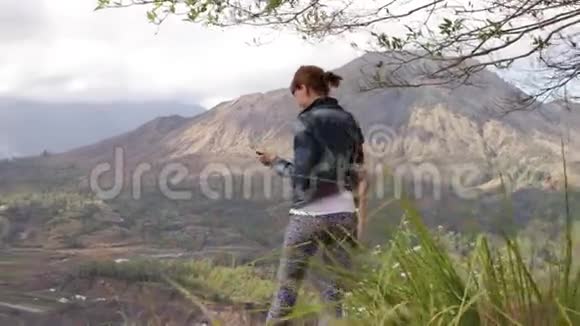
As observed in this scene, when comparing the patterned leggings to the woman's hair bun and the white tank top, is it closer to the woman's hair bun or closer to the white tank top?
the white tank top

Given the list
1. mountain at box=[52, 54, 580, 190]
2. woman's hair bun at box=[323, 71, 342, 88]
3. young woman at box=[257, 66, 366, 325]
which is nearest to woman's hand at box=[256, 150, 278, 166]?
young woman at box=[257, 66, 366, 325]

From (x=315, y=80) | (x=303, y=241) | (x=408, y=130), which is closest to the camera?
(x=303, y=241)

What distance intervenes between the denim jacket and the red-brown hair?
1.6 inches

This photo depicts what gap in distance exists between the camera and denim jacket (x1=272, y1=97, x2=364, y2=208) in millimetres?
2943

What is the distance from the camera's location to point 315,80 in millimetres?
3029

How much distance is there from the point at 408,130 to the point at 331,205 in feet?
13.6

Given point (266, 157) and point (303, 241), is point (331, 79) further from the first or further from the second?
point (303, 241)

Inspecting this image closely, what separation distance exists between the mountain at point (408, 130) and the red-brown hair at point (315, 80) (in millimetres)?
187

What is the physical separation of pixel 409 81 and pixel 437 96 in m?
3.67

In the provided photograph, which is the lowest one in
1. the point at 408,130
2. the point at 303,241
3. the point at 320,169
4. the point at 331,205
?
the point at 303,241

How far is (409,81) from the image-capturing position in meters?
4.67

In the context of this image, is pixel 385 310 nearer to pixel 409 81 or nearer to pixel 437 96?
pixel 409 81

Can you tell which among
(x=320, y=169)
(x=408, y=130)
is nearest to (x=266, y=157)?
(x=320, y=169)

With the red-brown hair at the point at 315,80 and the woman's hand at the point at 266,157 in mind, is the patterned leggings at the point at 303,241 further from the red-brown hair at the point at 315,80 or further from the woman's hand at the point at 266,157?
the red-brown hair at the point at 315,80
